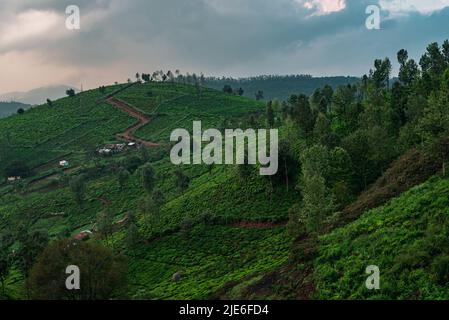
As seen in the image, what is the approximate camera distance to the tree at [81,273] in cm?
4144

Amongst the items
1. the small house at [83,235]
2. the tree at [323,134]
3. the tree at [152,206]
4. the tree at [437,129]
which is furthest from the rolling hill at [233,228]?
the tree at [323,134]

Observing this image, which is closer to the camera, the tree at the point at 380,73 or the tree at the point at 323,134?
the tree at the point at 323,134

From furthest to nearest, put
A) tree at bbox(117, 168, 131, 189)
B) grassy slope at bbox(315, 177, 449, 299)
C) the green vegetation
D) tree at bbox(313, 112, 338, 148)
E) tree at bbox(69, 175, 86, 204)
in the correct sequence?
tree at bbox(117, 168, 131, 189)
tree at bbox(69, 175, 86, 204)
tree at bbox(313, 112, 338, 148)
the green vegetation
grassy slope at bbox(315, 177, 449, 299)

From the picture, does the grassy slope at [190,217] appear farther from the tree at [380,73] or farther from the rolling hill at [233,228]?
the tree at [380,73]

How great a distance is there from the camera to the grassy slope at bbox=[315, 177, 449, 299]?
27.4 m

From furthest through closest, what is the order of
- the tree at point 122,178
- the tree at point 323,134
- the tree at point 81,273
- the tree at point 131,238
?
the tree at point 122,178 → the tree at point 131,238 → the tree at point 323,134 → the tree at point 81,273

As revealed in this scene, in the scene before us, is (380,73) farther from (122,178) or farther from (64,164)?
(64,164)

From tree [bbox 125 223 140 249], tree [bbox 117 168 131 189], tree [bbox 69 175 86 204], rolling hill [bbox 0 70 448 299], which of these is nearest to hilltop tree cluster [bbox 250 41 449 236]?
rolling hill [bbox 0 70 448 299]

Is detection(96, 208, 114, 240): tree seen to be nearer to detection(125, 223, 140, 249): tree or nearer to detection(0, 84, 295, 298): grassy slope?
detection(0, 84, 295, 298): grassy slope

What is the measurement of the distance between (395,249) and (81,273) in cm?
2790

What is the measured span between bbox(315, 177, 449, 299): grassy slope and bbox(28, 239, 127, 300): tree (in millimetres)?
20332

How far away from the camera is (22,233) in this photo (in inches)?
3167

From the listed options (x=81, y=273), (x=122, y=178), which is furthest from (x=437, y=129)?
(x=122, y=178)

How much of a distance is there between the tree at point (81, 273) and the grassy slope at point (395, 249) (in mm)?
20332
